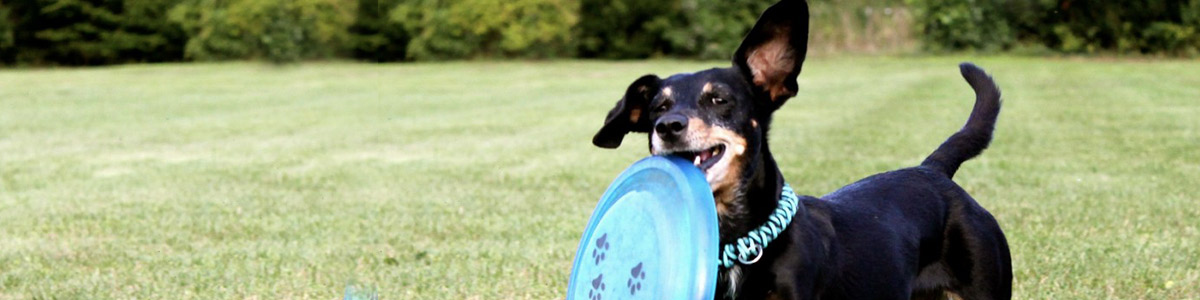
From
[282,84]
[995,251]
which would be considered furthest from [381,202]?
[282,84]

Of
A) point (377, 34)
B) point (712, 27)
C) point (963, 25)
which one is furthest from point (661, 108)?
point (712, 27)

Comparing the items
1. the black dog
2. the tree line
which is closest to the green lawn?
the black dog

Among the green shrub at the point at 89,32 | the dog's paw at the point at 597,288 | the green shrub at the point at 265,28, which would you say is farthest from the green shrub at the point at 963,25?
the dog's paw at the point at 597,288

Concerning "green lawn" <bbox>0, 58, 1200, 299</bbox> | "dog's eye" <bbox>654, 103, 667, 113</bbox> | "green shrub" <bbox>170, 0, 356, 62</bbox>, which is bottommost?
"green shrub" <bbox>170, 0, 356, 62</bbox>

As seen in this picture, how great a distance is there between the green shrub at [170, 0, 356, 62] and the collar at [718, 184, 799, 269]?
3351cm

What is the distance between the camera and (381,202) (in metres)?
8.70

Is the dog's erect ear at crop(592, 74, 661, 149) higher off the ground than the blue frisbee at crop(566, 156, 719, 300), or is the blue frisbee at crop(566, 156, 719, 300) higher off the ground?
the dog's erect ear at crop(592, 74, 661, 149)

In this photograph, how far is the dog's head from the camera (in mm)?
3332

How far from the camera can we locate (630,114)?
3.75 metres

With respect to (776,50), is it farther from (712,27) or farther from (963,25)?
(712,27)

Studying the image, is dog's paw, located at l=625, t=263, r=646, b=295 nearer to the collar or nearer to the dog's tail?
the collar

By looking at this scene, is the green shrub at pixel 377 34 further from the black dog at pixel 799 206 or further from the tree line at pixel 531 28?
the black dog at pixel 799 206

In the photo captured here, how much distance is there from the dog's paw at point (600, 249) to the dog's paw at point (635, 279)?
0.22 metres

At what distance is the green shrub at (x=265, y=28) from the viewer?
3797 cm
